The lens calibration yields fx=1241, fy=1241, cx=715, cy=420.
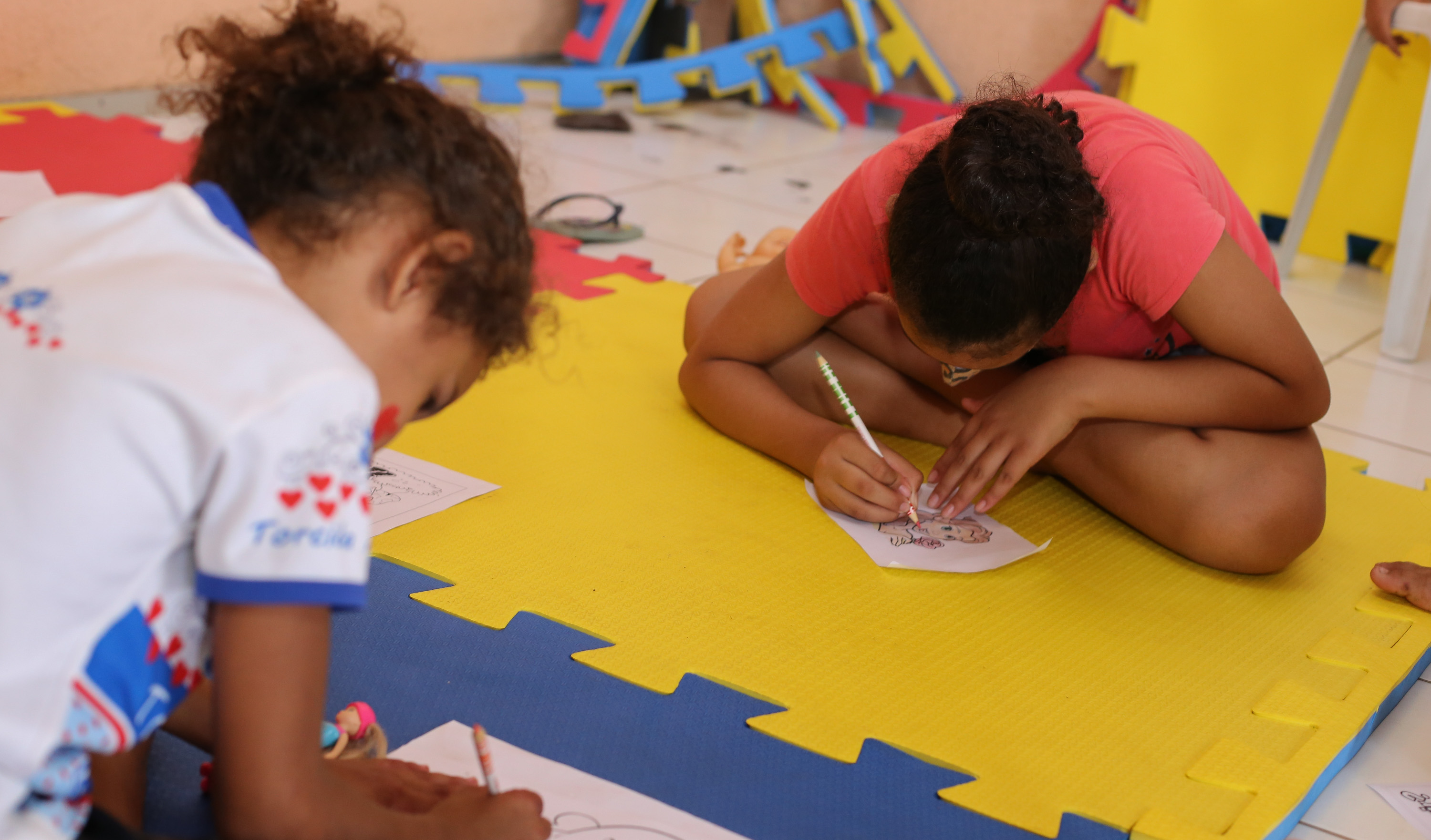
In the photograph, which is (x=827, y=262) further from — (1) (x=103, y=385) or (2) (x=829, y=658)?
(1) (x=103, y=385)

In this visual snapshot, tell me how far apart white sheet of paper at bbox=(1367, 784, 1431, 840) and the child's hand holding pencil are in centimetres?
46

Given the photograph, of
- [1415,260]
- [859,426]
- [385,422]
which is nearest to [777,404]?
[859,426]

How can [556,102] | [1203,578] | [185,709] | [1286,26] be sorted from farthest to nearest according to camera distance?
[556,102]
[1286,26]
[1203,578]
[185,709]

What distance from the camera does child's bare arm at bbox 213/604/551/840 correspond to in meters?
0.57

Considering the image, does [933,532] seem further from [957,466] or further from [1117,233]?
[1117,233]

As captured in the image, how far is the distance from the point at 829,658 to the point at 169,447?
0.63 metres

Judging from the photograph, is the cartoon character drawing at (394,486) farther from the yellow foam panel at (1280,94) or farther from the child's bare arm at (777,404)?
the yellow foam panel at (1280,94)

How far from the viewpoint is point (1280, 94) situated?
2.61m

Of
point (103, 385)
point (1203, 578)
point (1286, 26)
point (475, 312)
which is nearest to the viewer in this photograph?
point (103, 385)

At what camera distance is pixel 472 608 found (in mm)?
1054

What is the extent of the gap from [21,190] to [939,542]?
5.01ft

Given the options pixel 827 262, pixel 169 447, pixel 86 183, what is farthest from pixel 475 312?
pixel 86 183

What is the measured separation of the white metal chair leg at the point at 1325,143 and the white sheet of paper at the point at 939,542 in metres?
1.37

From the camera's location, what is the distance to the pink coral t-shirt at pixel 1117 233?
1143 millimetres
